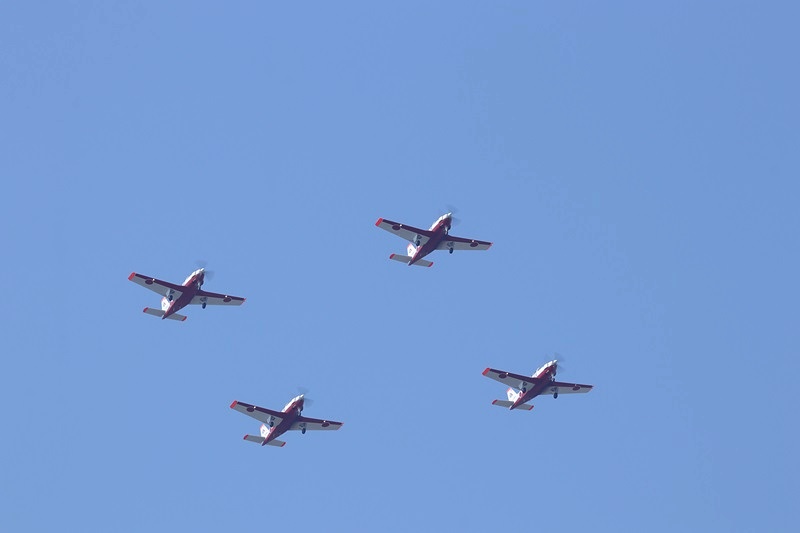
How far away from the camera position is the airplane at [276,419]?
3474 inches

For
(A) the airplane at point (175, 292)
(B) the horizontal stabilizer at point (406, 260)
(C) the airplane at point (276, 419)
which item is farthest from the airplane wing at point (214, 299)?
(B) the horizontal stabilizer at point (406, 260)

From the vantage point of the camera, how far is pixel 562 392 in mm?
91688

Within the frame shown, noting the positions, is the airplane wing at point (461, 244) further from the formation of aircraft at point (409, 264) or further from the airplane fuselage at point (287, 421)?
the airplane fuselage at point (287, 421)

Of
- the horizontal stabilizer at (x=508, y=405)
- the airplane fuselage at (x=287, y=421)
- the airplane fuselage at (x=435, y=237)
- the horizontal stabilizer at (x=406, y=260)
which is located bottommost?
the airplane fuselage at (x=287, y=421)

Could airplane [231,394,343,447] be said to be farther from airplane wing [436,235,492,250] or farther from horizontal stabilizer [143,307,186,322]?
airplane wing [436,235,492,250]

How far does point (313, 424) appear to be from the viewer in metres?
91.4

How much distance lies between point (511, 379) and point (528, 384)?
1233 millimetres

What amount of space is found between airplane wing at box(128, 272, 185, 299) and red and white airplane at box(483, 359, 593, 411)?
21.0 metres

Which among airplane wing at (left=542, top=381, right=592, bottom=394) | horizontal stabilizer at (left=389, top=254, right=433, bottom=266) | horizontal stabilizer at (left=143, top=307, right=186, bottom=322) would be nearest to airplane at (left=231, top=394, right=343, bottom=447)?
horizontal stabilizer at (left=143, top=307, right=186, bottom=322)

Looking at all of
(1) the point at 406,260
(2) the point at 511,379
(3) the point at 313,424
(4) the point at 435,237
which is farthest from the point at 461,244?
(3) the point at 313,424

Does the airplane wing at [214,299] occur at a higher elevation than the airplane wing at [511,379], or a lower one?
higher

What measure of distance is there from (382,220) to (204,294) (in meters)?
13.0

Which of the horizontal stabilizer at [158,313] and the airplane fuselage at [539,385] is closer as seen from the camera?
the horizontal stabilizer at [158,313]

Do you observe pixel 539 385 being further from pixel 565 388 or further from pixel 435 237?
pixel 435 237
